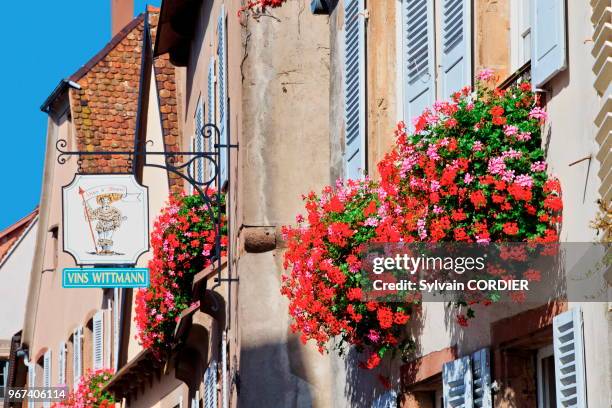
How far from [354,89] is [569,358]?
514cm

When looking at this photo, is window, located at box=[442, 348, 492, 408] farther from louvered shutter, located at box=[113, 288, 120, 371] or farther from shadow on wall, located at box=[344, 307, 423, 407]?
louvered shutter, located at box=[113, 288, 120, 371]

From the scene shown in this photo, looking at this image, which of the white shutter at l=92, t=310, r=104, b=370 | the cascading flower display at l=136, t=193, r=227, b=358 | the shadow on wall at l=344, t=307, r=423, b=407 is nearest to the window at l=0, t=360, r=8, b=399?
the white shutter at l=92, t=310, r=104, b=370

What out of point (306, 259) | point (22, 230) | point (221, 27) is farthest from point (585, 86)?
point (22, 230)

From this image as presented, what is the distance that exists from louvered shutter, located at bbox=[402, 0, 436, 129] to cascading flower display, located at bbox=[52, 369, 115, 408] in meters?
14.6

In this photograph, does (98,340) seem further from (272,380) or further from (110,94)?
(272,380)

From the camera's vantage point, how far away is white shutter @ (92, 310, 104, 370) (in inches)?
1069

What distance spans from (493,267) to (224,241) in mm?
7873

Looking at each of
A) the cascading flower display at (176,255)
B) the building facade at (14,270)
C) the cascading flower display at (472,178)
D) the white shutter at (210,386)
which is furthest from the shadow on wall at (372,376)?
the building facade at (14,270)

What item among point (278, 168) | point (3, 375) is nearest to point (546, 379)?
point (278, 168)

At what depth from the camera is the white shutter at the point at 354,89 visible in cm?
1174

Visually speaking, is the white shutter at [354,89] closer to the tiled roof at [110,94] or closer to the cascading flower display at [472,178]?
the cascading flower display at [472,178]

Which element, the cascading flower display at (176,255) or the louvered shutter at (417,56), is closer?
the louvered shutter at (417,56)

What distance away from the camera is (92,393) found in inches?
990

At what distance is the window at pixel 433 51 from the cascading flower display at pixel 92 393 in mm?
14637
